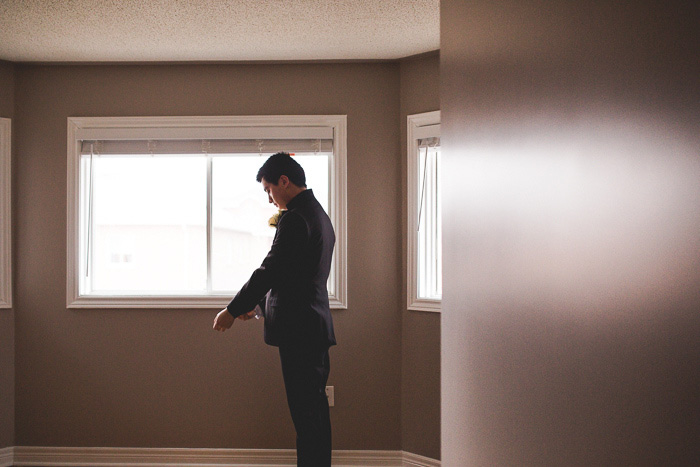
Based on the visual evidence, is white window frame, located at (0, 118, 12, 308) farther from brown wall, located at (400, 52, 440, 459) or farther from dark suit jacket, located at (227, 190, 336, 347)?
brown wall, located at (400, 52, 440, 459)

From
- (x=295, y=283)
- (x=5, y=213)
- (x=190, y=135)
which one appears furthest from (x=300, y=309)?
(x=5, y=213)

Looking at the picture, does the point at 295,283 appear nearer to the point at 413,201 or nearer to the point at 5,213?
the point at 413,201

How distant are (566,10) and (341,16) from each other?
2155 mm

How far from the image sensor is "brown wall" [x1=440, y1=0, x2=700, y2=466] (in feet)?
0.69

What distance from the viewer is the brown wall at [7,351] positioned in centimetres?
302

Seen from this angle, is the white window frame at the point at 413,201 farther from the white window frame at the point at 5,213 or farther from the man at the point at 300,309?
the white window frame at the point at 5,213

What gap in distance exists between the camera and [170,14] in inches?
91.4

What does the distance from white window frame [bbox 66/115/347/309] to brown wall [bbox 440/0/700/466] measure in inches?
89.9

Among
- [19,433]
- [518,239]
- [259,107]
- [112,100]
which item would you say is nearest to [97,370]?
[19,433]

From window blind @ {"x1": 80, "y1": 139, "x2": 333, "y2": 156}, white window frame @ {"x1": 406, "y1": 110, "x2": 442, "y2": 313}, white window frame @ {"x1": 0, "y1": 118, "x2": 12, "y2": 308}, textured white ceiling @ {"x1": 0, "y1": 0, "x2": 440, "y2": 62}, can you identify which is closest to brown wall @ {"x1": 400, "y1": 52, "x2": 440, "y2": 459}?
white window frame @ {"x1": 406, "y1": 110, "x2": 442, "y2": 313}

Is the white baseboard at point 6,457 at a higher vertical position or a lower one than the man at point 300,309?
lower

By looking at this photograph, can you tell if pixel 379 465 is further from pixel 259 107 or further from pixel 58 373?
pixel 259 107

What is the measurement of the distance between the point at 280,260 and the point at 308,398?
59cm

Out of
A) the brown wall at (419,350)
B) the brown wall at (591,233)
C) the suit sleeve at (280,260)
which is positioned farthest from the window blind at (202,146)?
the brown wall at (591,233)
